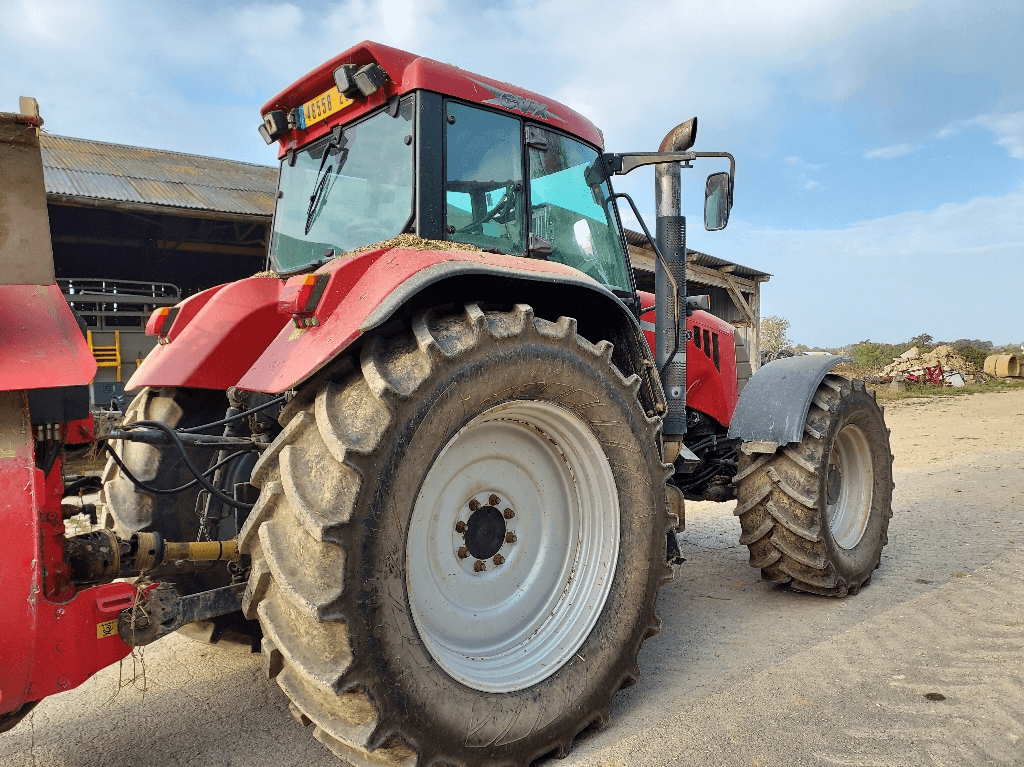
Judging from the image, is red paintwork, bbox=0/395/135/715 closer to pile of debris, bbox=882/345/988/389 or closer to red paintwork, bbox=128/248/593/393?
red paintwork, bbox=128/248/593/393

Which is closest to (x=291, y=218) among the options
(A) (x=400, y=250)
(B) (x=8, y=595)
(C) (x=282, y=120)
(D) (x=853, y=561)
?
(C) (x=282, y=120)

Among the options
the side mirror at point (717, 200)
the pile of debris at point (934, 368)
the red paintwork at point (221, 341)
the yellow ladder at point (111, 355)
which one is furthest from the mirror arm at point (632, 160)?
the pile of debris at point (934, 368)

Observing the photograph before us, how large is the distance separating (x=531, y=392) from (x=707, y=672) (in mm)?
1439

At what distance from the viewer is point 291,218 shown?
3.27 metres

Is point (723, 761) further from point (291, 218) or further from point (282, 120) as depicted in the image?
point (282, 120)

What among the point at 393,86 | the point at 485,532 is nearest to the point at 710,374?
the point at 485,532

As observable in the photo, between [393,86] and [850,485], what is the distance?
3373 mm

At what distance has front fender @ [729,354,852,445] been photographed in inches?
142

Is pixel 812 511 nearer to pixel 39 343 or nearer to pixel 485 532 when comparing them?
pixel 485 532

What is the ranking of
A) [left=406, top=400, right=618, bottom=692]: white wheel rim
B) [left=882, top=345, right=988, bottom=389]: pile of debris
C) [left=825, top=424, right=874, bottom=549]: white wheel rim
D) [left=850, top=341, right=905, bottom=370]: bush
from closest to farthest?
[left=406, top=400, right=618, bottom=692]: white wheel rim < [left=825, top=424, right=874, bottom=549]: white wheel rim < [left=882, top=345, right=988, bottom=389]: pile of debris < [left=850, top=341, right=905, bottom=370]: bush

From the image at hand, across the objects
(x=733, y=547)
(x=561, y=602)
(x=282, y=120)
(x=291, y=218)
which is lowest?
(x=733, y=547)

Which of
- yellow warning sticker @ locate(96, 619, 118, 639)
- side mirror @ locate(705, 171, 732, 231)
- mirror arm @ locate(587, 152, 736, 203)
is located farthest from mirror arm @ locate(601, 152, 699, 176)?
yellow warning sticker @ locate(96, 619, 118, 639)

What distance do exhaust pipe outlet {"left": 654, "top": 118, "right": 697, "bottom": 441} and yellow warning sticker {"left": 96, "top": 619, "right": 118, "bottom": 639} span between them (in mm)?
2518

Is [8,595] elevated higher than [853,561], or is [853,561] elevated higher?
[8,595]
